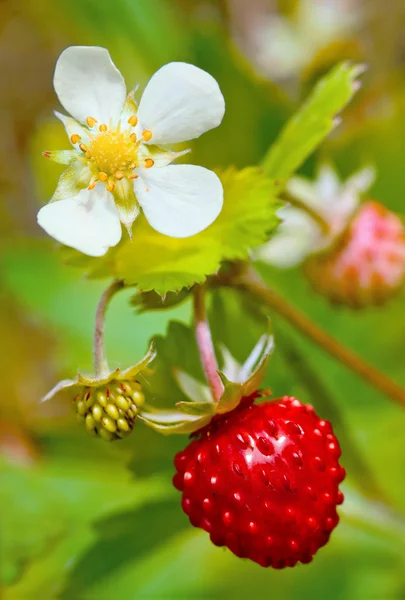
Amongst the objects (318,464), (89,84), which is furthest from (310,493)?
(89,84)

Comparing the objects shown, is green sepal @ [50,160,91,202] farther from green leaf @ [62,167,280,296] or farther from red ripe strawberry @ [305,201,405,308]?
red ripe strawberry @ [305,201,405,308]

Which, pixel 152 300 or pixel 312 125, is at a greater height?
pixel 312 125

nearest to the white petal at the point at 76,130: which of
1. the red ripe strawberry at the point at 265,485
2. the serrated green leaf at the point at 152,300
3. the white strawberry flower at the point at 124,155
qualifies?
the white strawberry flower at the point at 124,155

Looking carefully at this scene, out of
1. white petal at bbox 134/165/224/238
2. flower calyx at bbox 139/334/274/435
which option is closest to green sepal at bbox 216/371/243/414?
flower calyx at bbox 139/334/274/435

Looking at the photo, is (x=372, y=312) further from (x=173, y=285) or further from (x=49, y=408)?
(x=173, y=285)

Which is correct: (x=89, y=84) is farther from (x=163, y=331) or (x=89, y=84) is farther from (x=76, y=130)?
(x=163, y=331)

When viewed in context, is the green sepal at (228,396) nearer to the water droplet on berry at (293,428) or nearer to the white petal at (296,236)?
the water droplet on berry at (293,428)
